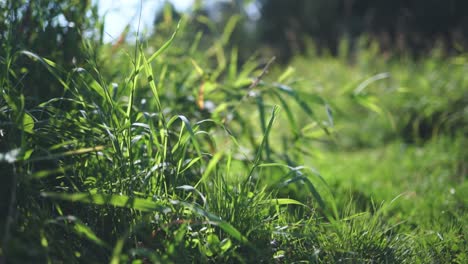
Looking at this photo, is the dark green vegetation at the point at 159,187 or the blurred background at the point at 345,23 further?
the blurred background at the point at 345,23

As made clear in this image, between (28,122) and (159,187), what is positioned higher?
(28,122)

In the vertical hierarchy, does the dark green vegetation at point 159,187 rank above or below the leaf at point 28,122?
below

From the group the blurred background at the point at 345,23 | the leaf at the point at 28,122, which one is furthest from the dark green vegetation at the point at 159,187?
the blurred background at the point at 345,23

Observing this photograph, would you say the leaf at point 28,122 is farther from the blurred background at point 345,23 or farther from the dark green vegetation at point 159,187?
the blurred background at point 345,23

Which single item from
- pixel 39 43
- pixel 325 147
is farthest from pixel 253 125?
pixel 325 147

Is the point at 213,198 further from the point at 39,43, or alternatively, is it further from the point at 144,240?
the point at 39,43

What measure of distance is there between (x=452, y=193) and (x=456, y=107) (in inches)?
82.5

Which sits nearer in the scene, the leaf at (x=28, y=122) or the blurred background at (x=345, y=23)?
the leaf at (x=28, y=122)

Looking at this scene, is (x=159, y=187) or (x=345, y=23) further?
(x=345, y=23)

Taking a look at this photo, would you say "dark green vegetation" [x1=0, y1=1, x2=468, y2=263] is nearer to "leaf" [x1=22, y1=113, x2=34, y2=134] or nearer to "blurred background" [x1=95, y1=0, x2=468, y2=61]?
"leaf" [x1=22, y1=113, x2=34, y2=134]

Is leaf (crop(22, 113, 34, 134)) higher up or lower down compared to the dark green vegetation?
higher up

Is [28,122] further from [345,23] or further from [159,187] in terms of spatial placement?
[345,23]

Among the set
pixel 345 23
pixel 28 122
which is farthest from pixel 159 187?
pixel 345 23

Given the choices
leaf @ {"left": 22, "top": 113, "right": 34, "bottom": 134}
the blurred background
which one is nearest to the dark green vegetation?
leaf @ {"left": 22, "top": 113, "right": 34, "bottom": 134}
